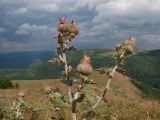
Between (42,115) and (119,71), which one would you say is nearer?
(119,71)

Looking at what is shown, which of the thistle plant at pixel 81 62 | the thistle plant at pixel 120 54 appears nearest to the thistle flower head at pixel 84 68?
the thistle plant at pixel 81 62

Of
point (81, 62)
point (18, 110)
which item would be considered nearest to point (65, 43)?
point (81, 62)

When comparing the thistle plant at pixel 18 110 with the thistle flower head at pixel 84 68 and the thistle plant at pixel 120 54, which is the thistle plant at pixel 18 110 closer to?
the thistle plant at pixel 120 54

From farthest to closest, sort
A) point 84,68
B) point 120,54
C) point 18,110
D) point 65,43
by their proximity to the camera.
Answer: point 18,110, point 65,43, point 120,54, point 84,68

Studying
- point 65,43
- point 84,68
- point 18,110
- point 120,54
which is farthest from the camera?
point 18,110

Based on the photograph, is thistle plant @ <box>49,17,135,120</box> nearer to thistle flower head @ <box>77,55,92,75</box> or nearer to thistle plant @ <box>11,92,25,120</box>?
thistle flower head @ <box>77,55,92,75</box>

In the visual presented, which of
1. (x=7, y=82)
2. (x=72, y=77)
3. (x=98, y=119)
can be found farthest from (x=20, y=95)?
(x=7, y=82)

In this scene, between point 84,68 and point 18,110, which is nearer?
point 84,68

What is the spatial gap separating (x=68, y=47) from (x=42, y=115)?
11.4m

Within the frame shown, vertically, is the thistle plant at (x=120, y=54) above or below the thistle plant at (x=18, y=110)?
above

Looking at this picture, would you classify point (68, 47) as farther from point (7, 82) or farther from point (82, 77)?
point (7, 82)

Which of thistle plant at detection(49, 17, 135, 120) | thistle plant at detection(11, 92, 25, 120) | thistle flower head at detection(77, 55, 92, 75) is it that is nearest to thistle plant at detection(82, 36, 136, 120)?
thistle plant at detection(49, 17, 135, 120)

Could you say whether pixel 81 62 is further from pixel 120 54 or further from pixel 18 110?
pixel 18 110

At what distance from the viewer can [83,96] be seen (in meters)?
4.03
